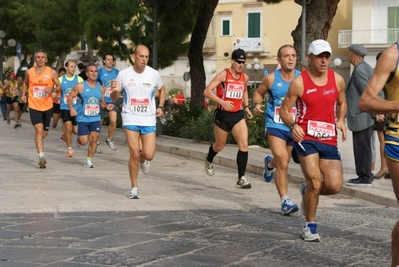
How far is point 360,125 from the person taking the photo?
42.0 feet

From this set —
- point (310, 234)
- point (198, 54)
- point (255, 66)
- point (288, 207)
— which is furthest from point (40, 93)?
point (255, 66)

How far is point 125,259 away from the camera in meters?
7.30

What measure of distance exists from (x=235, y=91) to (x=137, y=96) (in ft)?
5.39

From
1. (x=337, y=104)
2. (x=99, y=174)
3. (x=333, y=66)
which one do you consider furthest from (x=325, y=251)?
(x=333, y=66)

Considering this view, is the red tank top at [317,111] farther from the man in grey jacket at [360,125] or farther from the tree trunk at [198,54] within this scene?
the tree trunk at [198,54]

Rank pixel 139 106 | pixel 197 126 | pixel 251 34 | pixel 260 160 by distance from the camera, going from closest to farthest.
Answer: pixel 139 106 < pixel 260 160 < pixel 197 126 < pixel 251 34

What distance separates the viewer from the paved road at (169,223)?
7.47 metres

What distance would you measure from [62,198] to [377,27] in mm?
43527

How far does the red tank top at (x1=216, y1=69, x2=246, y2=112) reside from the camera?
498 inches

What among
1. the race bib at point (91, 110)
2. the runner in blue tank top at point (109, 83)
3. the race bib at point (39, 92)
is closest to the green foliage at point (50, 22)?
the runner in blue tank top at point (109, 83)

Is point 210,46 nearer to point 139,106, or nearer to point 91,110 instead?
point 91,110

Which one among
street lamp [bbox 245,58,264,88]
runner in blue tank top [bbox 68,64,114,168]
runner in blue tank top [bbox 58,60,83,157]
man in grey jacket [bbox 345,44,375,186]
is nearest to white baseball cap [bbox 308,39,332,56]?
man in grey jacket [bbox 345,44,375,186]

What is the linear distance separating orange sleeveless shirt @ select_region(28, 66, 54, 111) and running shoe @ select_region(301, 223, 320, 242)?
7.96 metres

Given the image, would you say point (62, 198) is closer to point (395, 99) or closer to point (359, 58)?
point (359, 58)
